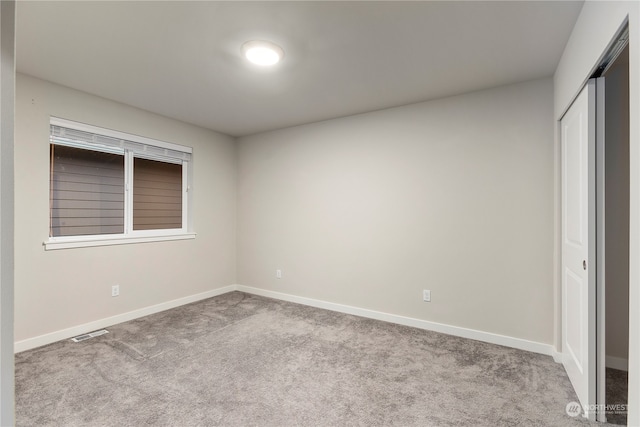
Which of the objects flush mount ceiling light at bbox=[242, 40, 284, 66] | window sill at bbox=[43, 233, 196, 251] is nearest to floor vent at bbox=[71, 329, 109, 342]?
window sill at bbox=[43, 233, 196, 251]

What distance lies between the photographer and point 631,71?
123 cm

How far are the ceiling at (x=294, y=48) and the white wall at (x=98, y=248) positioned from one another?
283mm

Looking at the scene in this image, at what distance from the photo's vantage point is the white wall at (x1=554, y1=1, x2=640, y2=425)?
1158 mm

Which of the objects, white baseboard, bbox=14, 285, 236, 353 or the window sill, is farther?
the window sill

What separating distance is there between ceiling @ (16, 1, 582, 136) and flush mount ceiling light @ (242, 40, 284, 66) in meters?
0.05

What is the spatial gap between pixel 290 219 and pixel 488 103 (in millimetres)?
2725

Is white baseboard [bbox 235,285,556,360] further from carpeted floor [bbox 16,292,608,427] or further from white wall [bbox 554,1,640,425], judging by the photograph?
white wall [bbox 554,1,640,425]

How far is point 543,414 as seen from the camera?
1.89 metres

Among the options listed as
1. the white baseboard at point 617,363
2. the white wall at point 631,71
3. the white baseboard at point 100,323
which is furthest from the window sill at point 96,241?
the white baseboard at point 617,363

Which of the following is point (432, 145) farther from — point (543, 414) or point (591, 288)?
point (543, 414)

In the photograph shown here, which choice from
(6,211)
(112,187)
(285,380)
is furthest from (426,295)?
(112,187)

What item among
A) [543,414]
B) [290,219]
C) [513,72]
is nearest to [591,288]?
[543,414]

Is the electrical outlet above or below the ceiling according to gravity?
below

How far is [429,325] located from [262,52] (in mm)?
3049
